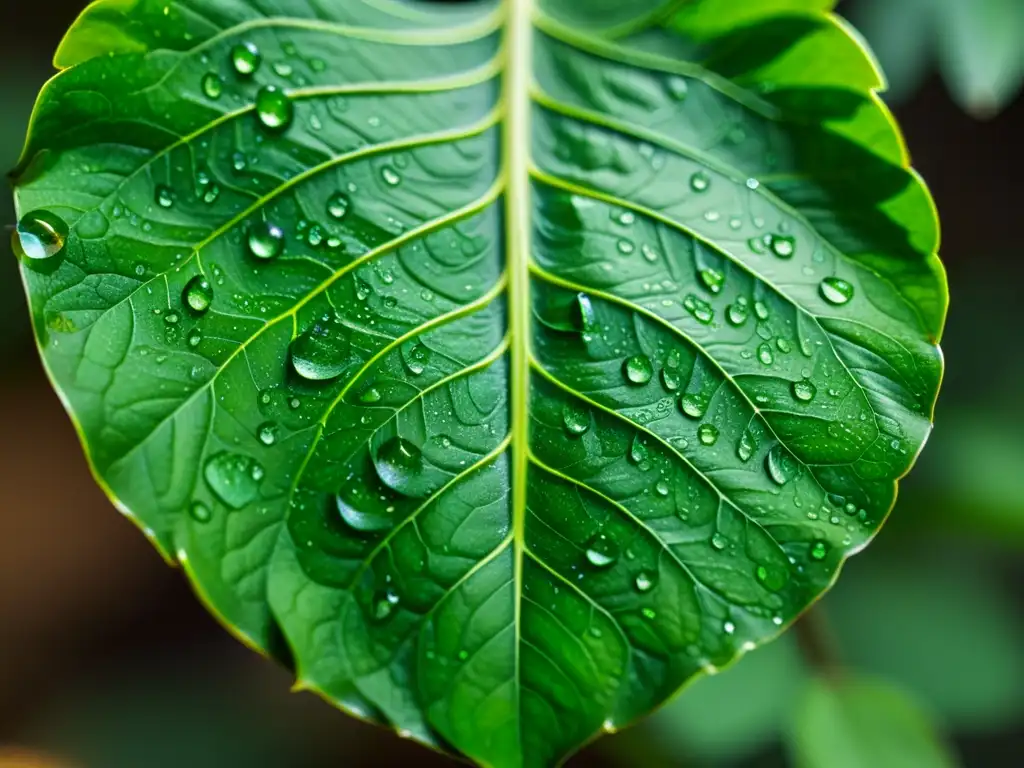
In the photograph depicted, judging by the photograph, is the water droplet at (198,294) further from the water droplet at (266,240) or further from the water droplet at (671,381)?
the water droplet at (671,381)

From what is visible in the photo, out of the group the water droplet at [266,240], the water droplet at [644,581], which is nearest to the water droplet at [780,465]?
the water droplet at [644,581]

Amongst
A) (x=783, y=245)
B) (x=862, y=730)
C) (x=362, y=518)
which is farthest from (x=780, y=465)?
(x=862, y=730)

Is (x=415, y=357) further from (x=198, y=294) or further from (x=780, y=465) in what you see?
(x=780, y=465)

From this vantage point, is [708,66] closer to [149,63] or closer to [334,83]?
[334,83]

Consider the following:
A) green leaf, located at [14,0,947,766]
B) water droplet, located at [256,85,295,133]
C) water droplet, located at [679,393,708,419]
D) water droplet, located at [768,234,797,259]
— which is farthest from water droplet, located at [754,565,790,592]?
water droplet, located at [256,85,295,133]

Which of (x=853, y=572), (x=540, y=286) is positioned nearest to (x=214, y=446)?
(x=540, y=286)

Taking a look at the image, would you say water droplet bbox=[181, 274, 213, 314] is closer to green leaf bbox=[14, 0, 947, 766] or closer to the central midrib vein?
green leaf bbox=[14, 0, 947, 766]
